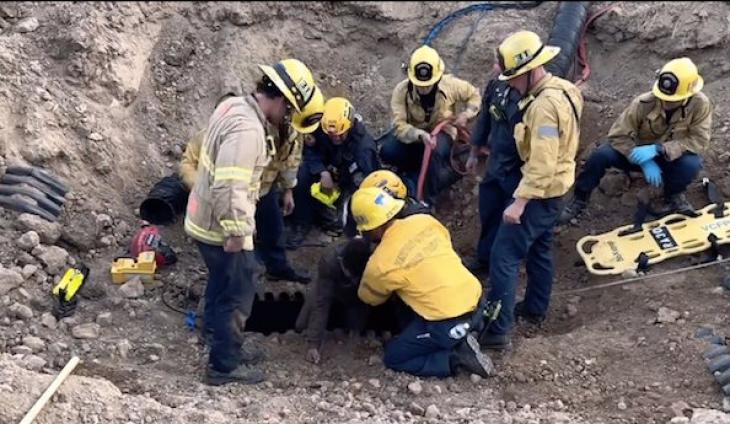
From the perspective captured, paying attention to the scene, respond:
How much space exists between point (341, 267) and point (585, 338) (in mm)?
1742

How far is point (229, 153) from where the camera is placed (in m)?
4.80

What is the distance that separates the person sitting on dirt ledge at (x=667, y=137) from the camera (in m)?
6.83

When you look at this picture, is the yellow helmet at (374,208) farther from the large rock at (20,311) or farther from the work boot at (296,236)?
the large rock at (20,311)

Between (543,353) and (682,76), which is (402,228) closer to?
(543,353)

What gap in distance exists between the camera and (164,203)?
7176 millimetres

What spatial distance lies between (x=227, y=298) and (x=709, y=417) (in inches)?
113

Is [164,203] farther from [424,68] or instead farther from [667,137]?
[667,137]

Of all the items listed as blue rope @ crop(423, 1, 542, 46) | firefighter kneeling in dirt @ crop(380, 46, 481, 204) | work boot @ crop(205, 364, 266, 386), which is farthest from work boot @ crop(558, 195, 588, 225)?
work boot @ crop(205, 364, 266, 386)

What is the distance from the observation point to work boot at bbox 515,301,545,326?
6594 millimetres

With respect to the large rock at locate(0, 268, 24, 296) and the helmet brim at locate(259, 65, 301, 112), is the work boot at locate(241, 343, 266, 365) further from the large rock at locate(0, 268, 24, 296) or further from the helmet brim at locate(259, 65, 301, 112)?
the helmet brim at locate(259, 65, 301, 112)

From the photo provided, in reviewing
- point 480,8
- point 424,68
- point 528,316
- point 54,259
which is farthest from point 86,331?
point 480,8

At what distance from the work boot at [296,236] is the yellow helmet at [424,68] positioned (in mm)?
1611

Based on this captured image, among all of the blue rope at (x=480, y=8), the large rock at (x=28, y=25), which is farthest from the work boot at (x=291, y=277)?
the blue rope at (x=480, y=8)

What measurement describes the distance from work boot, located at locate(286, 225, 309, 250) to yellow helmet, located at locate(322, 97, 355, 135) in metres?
1.03
